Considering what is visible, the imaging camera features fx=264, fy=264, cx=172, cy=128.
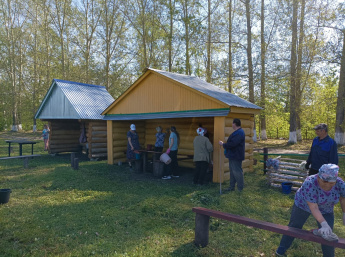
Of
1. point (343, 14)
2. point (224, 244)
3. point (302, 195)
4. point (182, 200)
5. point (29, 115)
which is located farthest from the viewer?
point (29, 115)

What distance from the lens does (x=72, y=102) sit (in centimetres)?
1445

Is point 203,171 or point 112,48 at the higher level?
point 112,48

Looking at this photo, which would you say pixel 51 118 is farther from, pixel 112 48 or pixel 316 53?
pixel 316 53

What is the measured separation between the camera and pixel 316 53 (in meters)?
15.0

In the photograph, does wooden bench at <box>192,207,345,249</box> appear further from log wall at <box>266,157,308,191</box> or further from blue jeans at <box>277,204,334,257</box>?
log wall at <box>266,157,308,191</box>

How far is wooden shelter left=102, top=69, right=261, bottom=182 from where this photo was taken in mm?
8555

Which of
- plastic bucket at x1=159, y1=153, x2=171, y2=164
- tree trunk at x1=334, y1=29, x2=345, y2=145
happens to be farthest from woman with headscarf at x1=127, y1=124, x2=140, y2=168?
tree trunk at x1=334, y1=29, x2=345, y2=145

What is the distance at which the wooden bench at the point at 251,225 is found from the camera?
3.13m

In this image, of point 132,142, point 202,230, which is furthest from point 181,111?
point 202,230

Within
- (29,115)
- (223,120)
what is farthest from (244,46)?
(29,115)

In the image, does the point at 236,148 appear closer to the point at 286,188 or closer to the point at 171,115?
the point at 286,188

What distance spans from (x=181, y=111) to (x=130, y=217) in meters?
4.84

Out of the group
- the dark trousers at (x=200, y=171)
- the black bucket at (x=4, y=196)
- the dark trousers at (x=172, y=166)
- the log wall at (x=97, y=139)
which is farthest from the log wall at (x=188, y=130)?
the black bucket at (x=4, y=196)

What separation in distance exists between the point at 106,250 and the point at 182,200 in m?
2.91
